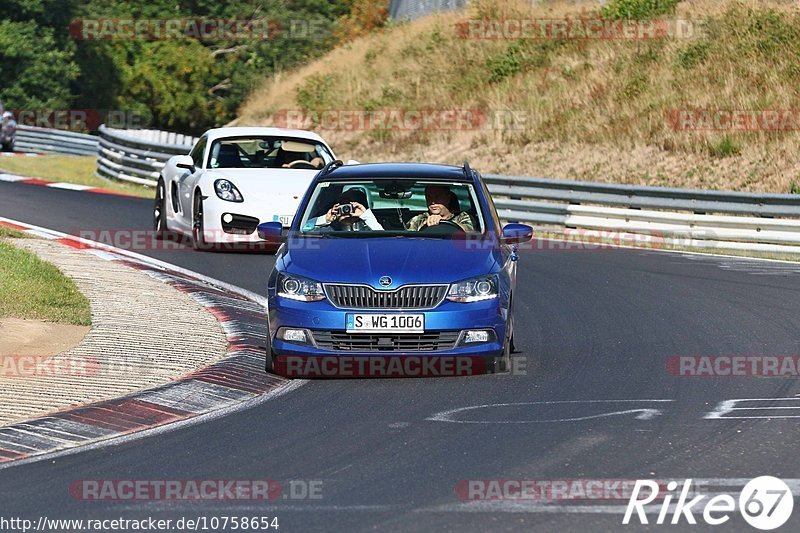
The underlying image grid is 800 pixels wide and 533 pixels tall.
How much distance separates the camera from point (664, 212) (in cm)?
2341

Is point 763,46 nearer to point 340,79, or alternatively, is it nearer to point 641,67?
point 641,67

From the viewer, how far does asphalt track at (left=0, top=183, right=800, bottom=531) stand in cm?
684

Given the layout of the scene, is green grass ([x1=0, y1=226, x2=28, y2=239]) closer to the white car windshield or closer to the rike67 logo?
the white car windshield

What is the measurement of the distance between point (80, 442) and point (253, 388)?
2023mm

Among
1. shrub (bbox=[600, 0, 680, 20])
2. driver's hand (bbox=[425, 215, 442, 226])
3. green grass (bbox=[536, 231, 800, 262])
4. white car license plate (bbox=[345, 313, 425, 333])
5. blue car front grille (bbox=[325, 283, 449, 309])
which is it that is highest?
shrub (bbox=[600, 0, 680, 20])

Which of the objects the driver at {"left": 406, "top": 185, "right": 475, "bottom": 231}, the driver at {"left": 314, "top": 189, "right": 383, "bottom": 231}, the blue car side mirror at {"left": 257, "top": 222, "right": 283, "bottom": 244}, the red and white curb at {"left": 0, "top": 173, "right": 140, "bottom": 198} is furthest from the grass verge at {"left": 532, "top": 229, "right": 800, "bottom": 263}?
the blue car side mirror at {"left": 257, "top": 222, "right": 283, "bottom": 244}

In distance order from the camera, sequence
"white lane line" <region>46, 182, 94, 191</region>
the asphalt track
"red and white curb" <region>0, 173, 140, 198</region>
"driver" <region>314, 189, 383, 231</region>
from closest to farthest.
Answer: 1. the asphalt track
2. "driver" <region>314, 189, 383, 231</region>
3. "red and white curb" <region>0, 173, 140, 198</region>
4. "white lane line" <region>46, 182, 94, 191</region>

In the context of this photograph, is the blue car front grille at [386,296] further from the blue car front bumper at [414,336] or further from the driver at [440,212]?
the driver at [440,212]

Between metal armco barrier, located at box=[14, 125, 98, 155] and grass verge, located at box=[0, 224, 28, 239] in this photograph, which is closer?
grass verge, located at box=[0, 224, 28, 239]

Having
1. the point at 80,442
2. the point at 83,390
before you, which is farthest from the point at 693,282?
the point at 80,442

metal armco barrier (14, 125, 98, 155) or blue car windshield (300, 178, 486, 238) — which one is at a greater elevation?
blue car windshield (300, 178, 486, 238)

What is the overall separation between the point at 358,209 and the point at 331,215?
0.77 feet

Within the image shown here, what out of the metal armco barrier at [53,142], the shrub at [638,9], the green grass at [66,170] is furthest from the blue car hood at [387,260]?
the shrub at [638,9]

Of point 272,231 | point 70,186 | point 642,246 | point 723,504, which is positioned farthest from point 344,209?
point 70,186
